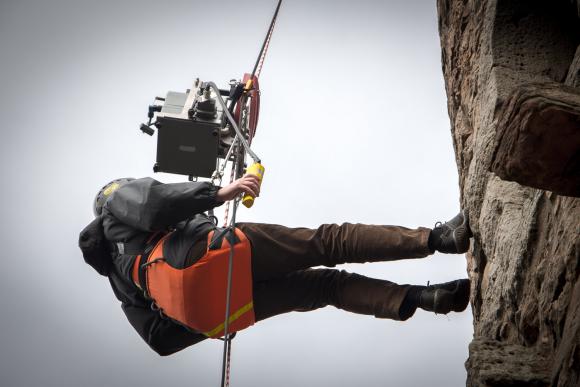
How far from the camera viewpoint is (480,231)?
406 cm

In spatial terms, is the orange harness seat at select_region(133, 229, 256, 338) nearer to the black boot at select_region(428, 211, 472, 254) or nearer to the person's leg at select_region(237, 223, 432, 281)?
the person's leg at select_region(237, 223, 432, 281)

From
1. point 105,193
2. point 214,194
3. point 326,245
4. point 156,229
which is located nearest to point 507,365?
point 326,245

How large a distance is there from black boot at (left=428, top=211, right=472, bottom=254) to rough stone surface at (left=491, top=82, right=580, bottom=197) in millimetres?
1698

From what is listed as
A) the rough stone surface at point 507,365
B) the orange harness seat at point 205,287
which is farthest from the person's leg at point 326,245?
the rough stone surface at point 507,365

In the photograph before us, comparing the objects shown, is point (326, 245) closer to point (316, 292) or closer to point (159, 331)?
point (316, 292)

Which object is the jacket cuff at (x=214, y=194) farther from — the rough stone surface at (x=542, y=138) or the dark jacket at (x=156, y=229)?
the rough stone surface at (x=542, y=138)

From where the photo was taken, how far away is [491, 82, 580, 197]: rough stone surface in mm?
2398

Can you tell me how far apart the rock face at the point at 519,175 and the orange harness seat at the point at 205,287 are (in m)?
1.30

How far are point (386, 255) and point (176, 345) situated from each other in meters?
1.60

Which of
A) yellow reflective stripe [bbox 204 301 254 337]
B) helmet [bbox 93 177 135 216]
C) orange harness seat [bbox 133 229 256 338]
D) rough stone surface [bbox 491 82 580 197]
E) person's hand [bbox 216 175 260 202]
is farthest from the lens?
helmet [bbox 93 177 135 216]

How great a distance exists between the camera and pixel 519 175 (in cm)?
256

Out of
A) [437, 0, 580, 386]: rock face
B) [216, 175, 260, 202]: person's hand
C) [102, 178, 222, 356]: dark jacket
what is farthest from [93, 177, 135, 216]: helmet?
[437, 0, 580, 386]: rock face

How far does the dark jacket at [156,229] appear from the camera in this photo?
4.50m

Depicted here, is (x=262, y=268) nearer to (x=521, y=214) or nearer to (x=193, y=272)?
(x=193, y=272)
